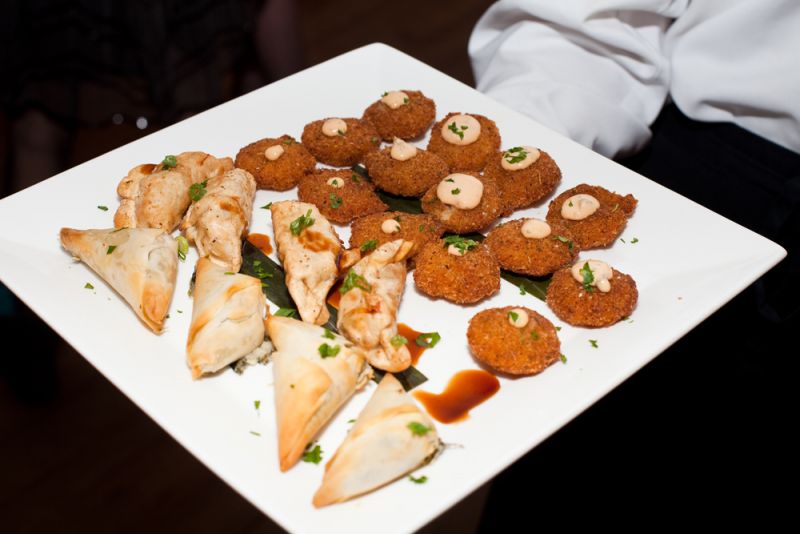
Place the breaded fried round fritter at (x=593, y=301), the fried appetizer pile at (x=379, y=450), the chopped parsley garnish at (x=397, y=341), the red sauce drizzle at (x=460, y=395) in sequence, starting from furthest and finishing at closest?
the breaded fried round fritter at (x=593, y=301) → the chopped parsley garnish at (x=397, y=341) → the red sauce drizzle at (x=460, y=395) → the fried appetizer pile at (x=379, y=450)

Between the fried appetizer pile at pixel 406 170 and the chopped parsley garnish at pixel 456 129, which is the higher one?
the chopped parsley garnish at pixel 456 129

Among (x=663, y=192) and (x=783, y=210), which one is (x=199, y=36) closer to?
(x=663, y=192)

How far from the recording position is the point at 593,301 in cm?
228

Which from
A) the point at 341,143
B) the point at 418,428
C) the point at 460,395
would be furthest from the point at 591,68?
the point at 418,428

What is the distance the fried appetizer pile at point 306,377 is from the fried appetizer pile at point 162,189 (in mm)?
609

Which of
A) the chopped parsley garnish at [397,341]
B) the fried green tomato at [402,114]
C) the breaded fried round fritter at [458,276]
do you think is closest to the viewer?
the chopped parsley garnish at [397,341]

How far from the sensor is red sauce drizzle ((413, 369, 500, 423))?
2053 millimetres

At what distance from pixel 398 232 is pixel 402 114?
0.62 m

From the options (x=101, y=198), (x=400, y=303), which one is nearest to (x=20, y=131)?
(x=101, y=198)

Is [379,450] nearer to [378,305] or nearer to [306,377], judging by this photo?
[306,377]

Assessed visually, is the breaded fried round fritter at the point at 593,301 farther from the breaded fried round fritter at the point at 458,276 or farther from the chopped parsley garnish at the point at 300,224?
the chopped parsley garnish at the point at 300,224

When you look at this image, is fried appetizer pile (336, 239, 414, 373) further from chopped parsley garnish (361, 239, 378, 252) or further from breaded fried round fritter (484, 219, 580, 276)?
breaded fried round fritter (484, 219, 580, 276)

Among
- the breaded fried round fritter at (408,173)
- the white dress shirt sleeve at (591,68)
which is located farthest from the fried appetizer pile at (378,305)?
the white dress shirt sleeve at (591,68)

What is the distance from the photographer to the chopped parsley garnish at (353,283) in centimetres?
231
